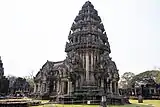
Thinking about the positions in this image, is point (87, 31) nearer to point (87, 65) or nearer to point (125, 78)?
point (87, 65)

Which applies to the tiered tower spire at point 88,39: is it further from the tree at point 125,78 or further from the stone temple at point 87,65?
the tree at point 125,78

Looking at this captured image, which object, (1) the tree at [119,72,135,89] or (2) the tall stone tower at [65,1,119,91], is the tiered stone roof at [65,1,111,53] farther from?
(1) the tree at [119,72,135,89]

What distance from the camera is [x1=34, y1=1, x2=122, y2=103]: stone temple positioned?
123ft

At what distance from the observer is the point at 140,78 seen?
80.0 metres

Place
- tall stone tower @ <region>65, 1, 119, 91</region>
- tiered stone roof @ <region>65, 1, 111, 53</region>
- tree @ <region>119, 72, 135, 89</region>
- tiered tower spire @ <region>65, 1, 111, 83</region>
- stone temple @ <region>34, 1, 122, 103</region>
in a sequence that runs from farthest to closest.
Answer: tree @ <region>119, 72, 135, 89</region> → tiered stone roof @ <region>65, 1, 111, 53</region> → tiered tower spire @ <region>65, 1, 111, 83</region> → tall stone tower @ <region>65, 1, 119, 91</region> → stone temple @ <region>34, 1, 122, 103</region>

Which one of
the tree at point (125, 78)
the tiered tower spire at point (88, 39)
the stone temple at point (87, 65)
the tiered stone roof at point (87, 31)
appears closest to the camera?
the stone temple at point (87, 65)

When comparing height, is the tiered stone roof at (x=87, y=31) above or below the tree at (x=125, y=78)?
above

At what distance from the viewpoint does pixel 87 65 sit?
1570 inches

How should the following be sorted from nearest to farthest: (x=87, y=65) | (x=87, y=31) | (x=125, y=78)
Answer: (x=87, y=65) < (x=87, y=31) < (x=125, y=78)

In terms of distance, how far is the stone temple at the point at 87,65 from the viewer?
37.6m

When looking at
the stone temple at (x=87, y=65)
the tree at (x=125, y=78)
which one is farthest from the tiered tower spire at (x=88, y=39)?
the tree at (x=125, y=78)

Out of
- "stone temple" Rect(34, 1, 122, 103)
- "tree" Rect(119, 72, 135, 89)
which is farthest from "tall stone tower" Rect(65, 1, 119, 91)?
"tree" Rect(119, 72, 135, 89)

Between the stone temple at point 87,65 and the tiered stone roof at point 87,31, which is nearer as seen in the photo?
the stone temple at point 87,65

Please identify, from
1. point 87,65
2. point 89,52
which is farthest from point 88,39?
point 87,65
